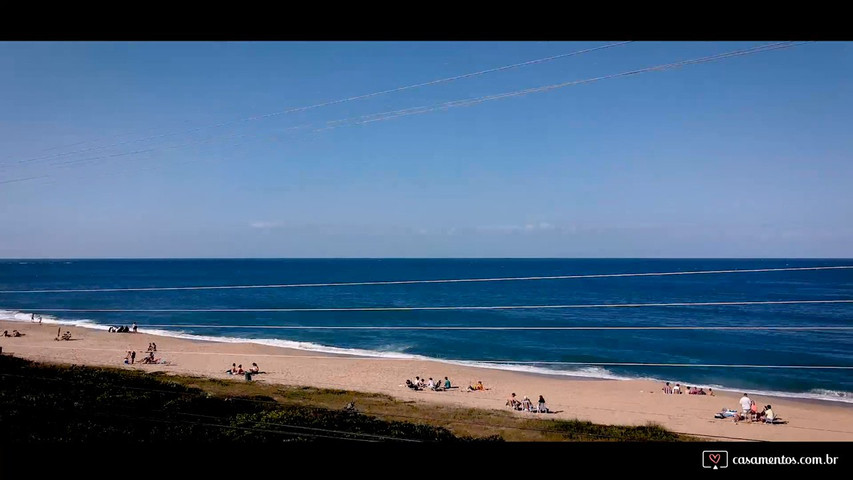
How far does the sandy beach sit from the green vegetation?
71.1 inches

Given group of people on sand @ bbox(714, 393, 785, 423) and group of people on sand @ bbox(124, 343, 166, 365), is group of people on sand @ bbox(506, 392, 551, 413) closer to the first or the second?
group of people on sand @ bbox(714, 393, 785, 423)

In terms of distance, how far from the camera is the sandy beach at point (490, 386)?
16.3m

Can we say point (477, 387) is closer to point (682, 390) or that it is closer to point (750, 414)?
point (682, 390)

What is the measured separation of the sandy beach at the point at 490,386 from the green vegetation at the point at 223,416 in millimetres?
1806

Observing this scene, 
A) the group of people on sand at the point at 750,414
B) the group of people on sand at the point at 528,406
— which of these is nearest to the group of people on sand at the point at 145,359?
the group of people on sand at the point at 528,406

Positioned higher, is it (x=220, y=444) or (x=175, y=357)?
(x=220, y=444)

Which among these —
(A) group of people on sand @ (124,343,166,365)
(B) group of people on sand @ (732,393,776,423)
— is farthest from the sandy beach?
(B) group of people on sand @ (732,393,776,423)

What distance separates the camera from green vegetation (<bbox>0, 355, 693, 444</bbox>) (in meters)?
6.20

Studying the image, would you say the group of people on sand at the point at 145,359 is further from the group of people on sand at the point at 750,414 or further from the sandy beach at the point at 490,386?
the group of people on sand at the point at 750,414

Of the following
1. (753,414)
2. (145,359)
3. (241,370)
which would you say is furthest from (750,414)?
(145,359)

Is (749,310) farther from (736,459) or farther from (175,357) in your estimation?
(736,459)

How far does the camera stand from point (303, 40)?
249cm

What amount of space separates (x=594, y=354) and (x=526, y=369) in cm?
554

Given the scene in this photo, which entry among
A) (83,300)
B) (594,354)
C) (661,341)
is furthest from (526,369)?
(83,300)
